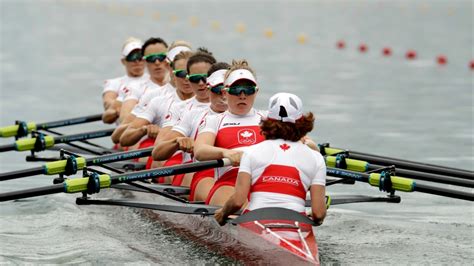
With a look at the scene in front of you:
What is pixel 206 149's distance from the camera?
31.0 feet

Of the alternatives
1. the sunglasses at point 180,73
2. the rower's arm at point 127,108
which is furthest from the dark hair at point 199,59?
the rower's arm at point 127,108

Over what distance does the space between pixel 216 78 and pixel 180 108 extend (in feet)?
4.29

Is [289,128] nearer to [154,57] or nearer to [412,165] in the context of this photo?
[412,165]

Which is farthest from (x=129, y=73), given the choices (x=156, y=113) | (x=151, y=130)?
(x=151, y=130)

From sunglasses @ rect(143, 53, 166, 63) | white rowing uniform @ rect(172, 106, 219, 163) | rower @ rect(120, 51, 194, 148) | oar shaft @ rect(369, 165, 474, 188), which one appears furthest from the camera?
sunglasses @ rect(143, 53, 166, 63)

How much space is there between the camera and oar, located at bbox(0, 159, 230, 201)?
929cm

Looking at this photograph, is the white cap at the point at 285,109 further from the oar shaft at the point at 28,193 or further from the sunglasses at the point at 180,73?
the sunglasses at the point at 180,73

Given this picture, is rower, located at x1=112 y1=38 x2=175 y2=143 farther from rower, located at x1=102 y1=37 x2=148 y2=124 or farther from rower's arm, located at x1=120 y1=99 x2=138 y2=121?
rower, located at x1=102 y1=37 x2=148 y2=124

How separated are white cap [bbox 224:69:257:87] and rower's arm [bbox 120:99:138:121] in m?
4.53

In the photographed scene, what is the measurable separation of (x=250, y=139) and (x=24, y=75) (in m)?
19.4

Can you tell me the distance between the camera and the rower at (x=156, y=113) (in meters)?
11.8

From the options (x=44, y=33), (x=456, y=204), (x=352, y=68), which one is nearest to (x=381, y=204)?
(x=456, y=204)

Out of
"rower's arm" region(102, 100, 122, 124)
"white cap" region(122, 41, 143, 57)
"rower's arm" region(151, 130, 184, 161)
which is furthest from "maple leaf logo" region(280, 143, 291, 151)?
"white cap" region(122, 41, 143, 57)

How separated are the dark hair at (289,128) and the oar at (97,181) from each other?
3.26 ft
